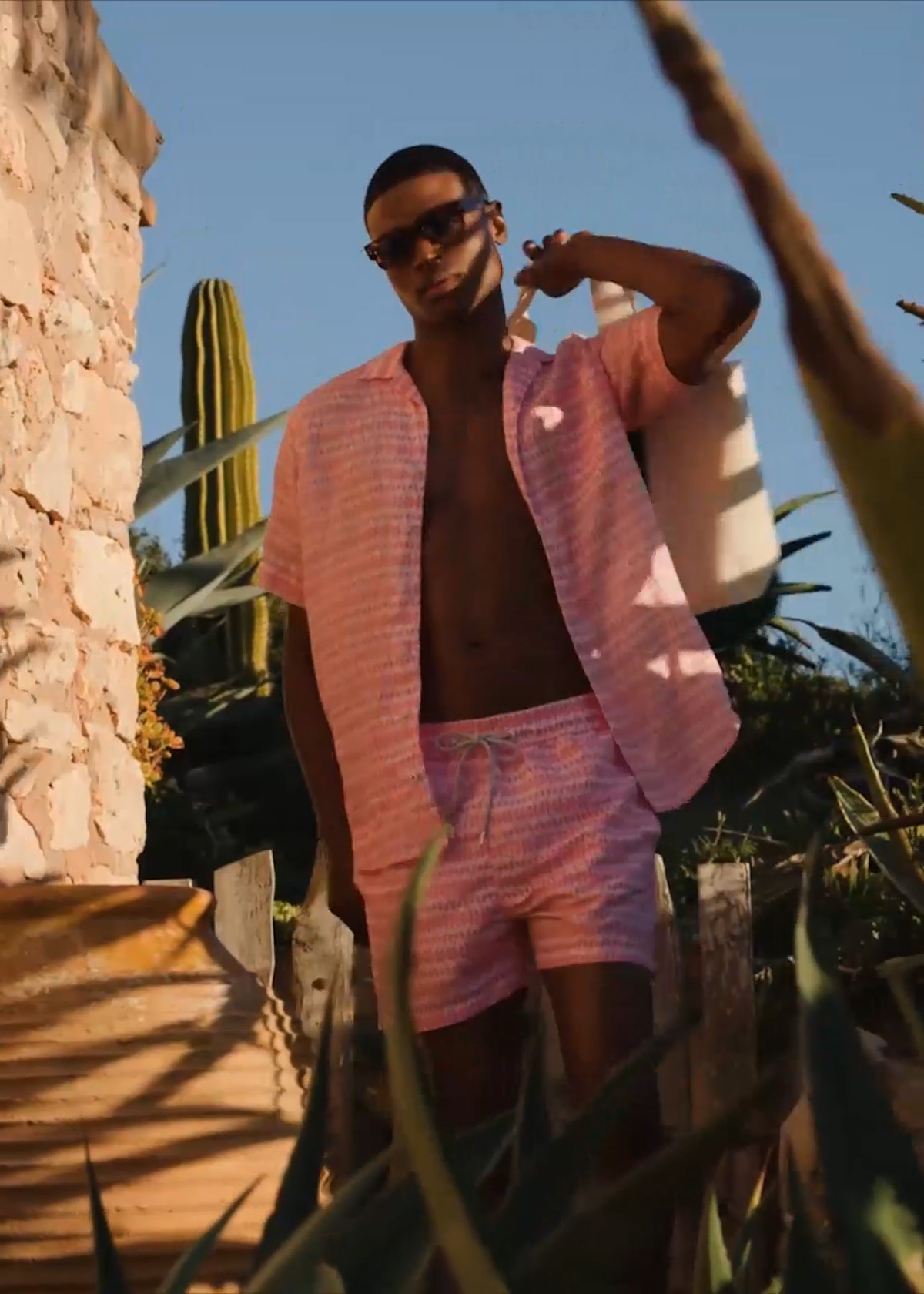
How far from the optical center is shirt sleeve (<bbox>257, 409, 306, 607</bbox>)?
253 centimetres

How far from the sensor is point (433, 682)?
2307mm

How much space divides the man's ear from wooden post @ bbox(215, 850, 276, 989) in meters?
1.47

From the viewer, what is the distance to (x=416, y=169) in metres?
2.33

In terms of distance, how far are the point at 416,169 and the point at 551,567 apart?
0.50m

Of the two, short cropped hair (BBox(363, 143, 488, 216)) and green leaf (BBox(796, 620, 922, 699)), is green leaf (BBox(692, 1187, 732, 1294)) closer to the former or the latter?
short cropped hair (BBox(363, 143, 488, 216))

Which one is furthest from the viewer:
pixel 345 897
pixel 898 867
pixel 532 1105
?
pixel 345 897

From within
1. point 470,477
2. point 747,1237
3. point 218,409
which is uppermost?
point 218,409

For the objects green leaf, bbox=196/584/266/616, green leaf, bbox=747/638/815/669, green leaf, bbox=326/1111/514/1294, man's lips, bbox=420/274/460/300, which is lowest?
green leaf, bbox=326/1111/514/1294

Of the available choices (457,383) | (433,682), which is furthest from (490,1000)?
(457,383)

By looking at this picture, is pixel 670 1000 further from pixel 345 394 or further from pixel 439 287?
pixel 439 287

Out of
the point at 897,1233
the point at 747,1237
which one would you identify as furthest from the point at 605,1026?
the point at 897,1233

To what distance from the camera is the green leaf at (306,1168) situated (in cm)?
46

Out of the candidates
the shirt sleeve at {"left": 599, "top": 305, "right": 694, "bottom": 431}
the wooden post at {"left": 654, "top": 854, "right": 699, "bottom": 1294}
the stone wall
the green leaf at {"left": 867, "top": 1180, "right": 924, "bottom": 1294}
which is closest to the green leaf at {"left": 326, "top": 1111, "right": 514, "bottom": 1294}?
the green leaf at {"left": 867, "top": 1180, "right": 924, "bottom": 1294}

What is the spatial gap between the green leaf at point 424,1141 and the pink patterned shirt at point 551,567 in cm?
190
